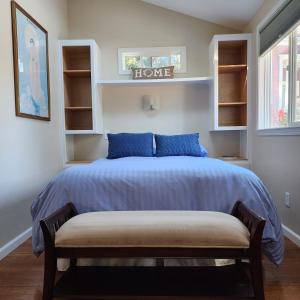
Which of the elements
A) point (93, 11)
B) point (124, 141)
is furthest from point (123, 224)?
point (93, 11)

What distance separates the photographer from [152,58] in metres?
3.91

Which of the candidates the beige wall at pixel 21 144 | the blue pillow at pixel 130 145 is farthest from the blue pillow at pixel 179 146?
the beige wall at pixel 21 144

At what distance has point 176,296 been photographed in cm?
154

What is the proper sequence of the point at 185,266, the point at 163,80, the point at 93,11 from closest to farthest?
the point at 185,266
the point at 163,80
the point at 93,11

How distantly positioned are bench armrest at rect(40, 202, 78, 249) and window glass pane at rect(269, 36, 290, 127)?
2.10 meters

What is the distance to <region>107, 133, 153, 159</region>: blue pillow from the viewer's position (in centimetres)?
332

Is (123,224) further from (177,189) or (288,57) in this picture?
(288,57)

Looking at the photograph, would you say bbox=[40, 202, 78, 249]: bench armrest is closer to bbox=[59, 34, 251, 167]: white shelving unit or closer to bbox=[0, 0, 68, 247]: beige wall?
bbox=[0, 0, 68, 247]: beige wall

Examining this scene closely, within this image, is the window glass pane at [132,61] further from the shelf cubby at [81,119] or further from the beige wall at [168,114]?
the shelf cubby at [81,119]

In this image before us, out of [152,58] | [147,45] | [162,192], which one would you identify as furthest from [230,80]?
[162,192]

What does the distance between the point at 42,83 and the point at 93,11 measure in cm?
149

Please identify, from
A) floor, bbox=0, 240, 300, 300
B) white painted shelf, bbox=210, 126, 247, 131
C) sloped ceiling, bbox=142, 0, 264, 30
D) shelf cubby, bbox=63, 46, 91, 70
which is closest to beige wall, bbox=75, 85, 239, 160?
white painted shelf, bbox=210, 126, 247, 131

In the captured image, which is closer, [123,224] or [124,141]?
[123,224]

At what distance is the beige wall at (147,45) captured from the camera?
3.87m
